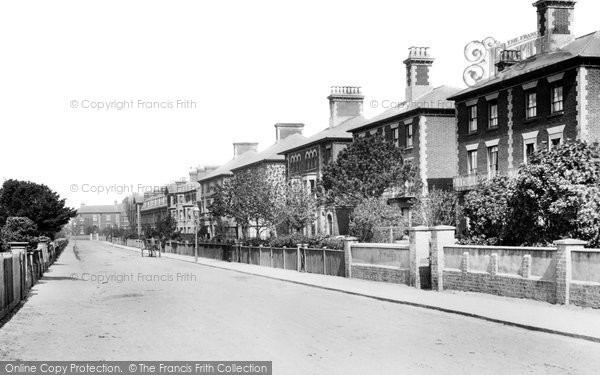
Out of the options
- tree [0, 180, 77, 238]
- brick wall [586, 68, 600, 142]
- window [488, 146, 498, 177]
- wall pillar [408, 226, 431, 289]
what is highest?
brick wall [586, 68, 600, 142]

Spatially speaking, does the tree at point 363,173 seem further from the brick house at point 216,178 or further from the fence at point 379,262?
the brick house at point 216,178

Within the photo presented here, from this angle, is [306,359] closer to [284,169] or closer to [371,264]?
[371,264]

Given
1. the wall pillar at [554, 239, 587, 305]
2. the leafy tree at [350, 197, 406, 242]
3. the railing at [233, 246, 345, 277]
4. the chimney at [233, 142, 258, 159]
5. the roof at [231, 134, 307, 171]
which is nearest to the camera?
the wall pillar at [554, 239, 587, 305]

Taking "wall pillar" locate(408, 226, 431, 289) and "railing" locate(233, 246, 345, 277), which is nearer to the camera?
"wall pillar" locate(408, 226, 431, 289)

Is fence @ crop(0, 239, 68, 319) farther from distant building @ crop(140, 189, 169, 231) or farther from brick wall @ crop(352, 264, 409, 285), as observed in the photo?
distant building @ crop(140, 189, 169, 231)

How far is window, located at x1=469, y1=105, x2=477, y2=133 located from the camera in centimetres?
3788

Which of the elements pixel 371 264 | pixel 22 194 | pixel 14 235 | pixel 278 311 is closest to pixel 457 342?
pixel 278 311

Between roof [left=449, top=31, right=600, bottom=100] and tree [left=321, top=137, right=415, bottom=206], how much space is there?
243 inches

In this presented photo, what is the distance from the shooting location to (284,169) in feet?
227

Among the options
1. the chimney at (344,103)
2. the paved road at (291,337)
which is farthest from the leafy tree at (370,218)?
the chimney at (344,103)

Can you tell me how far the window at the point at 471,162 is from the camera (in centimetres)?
3781

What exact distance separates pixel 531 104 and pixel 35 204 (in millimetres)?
29821

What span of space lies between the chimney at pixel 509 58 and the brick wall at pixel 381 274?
19200 mm

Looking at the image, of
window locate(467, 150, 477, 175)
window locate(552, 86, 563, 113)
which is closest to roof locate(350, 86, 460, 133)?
window locate(467, 150, 477, 175)
